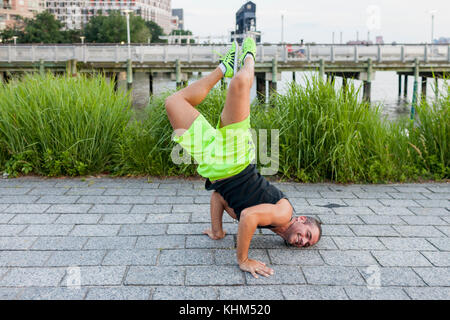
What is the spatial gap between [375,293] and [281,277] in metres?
0.58

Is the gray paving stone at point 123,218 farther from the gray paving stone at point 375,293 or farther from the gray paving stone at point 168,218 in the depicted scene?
the gray paving stone at point 375,293

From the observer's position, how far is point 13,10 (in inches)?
3632

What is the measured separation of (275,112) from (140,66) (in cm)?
1896

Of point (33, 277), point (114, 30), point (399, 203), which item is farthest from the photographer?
point (114, 30)

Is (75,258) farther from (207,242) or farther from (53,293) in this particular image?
(207,242)

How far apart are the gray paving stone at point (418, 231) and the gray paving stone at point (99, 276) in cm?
228

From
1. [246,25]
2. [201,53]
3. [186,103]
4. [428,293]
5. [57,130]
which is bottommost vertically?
[428,293]

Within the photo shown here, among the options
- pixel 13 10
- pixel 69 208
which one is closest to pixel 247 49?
pixel 69 208

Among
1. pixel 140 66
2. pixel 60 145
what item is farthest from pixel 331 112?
pixel 140 66

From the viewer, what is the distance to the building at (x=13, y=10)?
290 ft

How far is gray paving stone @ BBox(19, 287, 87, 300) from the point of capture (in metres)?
2.82

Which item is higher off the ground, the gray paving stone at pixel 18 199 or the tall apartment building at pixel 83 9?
the tall apartment building at pixel 83 9

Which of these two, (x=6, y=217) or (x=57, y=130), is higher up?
(x=57, y=130)


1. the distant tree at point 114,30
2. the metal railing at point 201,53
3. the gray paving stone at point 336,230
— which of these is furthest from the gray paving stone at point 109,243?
the distant tree at point 114,30
